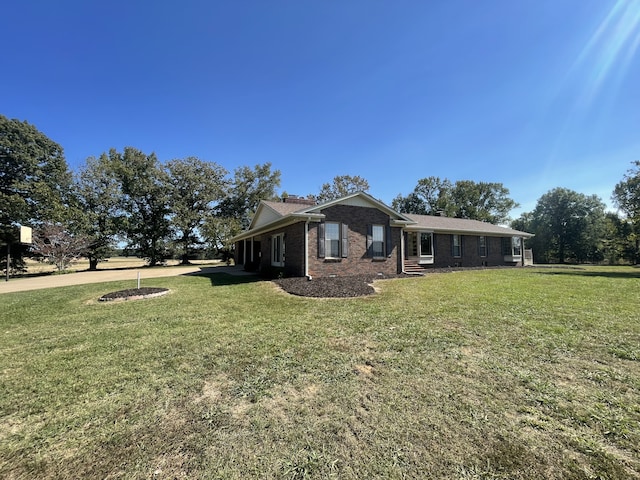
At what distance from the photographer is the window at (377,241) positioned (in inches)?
533

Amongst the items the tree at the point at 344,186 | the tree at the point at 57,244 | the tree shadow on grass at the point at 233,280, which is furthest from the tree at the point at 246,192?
the tree shadow on grass at the point at 233,280

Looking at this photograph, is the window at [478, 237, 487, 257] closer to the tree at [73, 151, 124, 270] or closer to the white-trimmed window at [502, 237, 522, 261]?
the white-trimmed window at [502, 237, 522, 261]

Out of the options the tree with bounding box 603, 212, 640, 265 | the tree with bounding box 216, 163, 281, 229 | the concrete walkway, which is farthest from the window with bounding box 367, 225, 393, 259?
the tree with bounding box 603, 212, 640, 265

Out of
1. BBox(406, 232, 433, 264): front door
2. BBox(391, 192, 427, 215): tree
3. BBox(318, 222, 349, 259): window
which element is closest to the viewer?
BBox(318, 222, 349, 259): window

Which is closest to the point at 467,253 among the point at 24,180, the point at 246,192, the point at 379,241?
the point at 379,241

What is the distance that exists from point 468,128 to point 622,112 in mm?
5675

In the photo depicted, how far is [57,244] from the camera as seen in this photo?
22672 millimetres

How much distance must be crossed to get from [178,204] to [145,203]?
12.0 feet

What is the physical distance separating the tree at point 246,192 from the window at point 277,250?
20.7 metres

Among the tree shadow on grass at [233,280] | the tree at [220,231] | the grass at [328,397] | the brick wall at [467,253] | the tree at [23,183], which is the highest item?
the tree at [23,183]

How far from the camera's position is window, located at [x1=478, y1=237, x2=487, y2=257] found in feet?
65.3

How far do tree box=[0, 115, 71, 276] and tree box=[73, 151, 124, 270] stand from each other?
83.1 inches

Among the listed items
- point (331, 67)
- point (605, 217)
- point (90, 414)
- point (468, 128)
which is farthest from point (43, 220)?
point (605, 217)

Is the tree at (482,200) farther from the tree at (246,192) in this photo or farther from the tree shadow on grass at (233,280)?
the tree shadow on grass at (233,280)
